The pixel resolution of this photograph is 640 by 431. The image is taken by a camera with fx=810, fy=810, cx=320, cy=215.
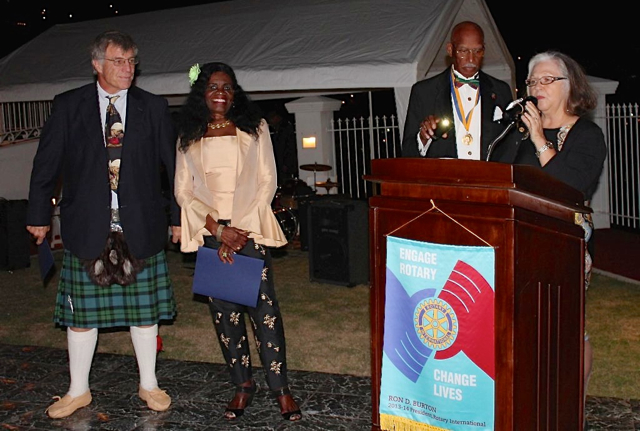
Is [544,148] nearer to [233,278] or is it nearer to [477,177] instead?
[477,177]

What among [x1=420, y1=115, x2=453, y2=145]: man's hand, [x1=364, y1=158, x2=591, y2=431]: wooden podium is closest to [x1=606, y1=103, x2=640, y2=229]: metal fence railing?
[x1=420, y1=115, x2=453, y2=145]: man's hand

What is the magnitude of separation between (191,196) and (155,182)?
0.37 m

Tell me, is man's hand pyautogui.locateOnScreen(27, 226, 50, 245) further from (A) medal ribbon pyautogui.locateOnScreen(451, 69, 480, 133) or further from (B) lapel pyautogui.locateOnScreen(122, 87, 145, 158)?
(A) medal ribbon pyautogui.locateOnScreen(451, 69, 480, 133)

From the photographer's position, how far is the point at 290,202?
10.7 meters

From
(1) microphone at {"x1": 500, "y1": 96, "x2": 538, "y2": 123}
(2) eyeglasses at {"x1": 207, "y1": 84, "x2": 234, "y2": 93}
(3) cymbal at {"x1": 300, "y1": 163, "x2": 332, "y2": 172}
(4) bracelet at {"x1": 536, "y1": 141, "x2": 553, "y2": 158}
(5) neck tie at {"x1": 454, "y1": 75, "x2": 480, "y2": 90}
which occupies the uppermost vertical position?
(2) eyeglasses at {"x1": 207, "y1": 84, "x2": 234, "y2": 93}

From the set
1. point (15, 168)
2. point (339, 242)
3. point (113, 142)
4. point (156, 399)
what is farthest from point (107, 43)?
point (15, 168)

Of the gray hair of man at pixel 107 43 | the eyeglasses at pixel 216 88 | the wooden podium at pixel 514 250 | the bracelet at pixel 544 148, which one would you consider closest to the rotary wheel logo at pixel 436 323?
the wooden podium at pixel 514 250

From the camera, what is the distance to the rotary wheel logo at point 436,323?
8.18 ft

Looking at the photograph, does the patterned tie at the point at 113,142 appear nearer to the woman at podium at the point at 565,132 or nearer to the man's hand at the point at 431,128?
the man's hand at the point at 431,128

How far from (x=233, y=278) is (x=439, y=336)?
181 cm

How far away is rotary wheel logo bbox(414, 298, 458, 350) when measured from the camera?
249cm

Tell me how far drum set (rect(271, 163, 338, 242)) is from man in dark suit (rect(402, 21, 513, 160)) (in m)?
6.70

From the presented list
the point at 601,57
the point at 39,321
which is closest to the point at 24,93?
the point at 39,321

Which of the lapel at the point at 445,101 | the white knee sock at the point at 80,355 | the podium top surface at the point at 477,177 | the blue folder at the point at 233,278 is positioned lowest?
the white knee sock at the point at 80,355
